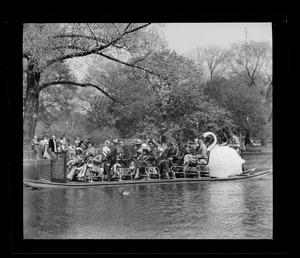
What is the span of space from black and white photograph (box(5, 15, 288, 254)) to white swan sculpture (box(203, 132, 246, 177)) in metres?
0.01

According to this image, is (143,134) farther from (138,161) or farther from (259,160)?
(259,160)

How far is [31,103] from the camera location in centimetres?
587

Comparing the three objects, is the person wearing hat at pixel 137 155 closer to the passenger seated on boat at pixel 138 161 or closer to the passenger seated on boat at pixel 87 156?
the passenger seated on boat at pixel 138 161

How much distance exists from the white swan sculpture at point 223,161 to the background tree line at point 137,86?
17 cm

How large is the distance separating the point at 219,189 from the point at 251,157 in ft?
1.62

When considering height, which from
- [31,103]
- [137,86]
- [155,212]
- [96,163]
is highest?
[137,86]

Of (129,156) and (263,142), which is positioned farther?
(129,156)

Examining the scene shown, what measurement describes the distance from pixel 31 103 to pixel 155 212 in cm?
175

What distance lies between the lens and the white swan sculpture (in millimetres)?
5949

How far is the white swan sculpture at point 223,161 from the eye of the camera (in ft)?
19.5

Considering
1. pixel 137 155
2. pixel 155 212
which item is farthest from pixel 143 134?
pixel 155 212

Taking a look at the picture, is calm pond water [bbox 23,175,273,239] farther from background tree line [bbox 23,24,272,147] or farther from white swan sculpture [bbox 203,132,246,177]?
background tree line [bbox 23,24,272,147]
